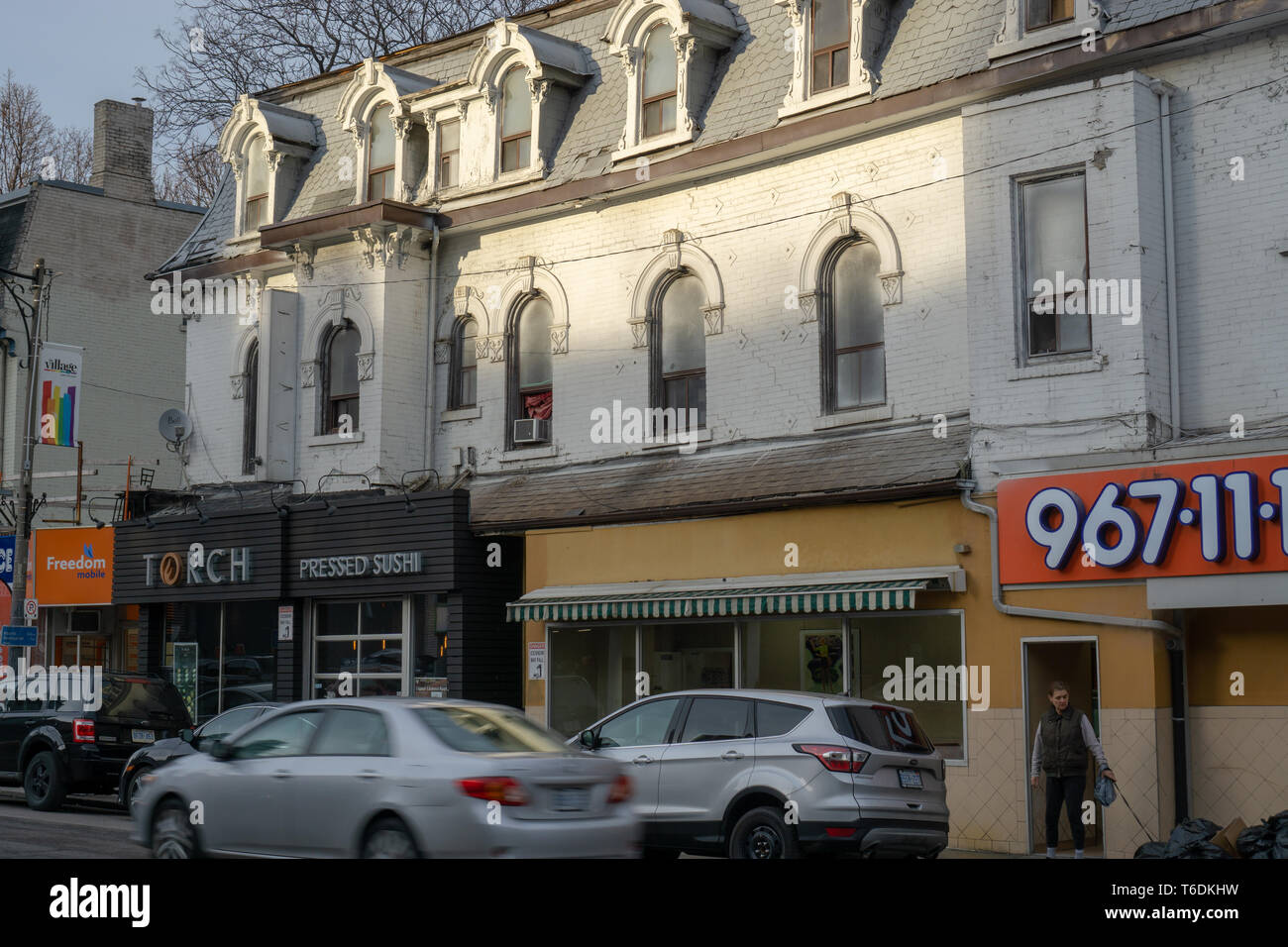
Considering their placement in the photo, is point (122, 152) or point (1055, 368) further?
point (122, 152)

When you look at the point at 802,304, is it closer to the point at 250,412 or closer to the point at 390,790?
the point at 390,790

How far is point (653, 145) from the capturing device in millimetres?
21219

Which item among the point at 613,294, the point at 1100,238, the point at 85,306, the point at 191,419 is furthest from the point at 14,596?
the point at 1100,238

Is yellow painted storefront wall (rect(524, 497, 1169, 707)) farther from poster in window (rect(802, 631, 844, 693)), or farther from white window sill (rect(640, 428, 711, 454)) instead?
white window sill (rect(640, 428, 711, 454))

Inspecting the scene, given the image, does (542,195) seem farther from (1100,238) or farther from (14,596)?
(14,596)

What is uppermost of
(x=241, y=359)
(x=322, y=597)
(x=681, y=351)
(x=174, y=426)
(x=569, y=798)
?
(x=241, y=359)

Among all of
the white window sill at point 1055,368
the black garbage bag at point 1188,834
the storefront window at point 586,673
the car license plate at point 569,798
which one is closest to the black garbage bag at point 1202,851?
the black garbage bag at point 1188,834

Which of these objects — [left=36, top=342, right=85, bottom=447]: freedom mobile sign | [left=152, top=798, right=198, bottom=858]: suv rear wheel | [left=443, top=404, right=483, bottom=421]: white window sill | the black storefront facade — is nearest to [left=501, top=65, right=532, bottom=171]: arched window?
[left=443, top=404, right=483, bottom=421]: white window sill

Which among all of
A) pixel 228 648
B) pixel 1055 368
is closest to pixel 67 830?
pixel 228 648

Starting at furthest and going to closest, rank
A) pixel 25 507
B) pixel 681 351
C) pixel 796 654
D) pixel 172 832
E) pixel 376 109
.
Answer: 1. pixel 25 507
2. pixel 376 109
3. pixel 681 351
4. pixel 796 654
5. pixel 172 832

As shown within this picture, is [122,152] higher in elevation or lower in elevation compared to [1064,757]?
higher

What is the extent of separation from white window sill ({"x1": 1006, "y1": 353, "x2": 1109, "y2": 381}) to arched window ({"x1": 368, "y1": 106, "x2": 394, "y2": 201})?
458 inches

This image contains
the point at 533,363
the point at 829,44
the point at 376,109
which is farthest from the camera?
the point at 376,109

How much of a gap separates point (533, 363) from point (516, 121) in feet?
12.0
